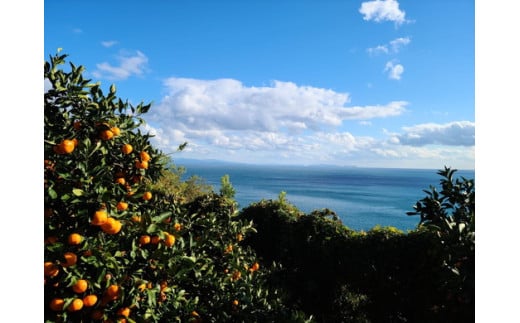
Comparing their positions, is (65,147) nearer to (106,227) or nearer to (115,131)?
(115,131)

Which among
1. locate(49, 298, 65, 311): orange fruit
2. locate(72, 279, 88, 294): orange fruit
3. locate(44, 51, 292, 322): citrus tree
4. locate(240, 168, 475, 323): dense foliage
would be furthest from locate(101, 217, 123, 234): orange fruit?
locate(240, 168, 475, 323): dense foliage

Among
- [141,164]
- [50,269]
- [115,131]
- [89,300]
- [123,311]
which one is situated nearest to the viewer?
[50,269]

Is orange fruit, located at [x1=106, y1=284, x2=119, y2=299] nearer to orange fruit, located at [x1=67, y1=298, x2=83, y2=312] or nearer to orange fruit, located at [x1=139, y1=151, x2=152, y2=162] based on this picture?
orange fruit, located at [x1=67, y1=298, x2=83, y2=312]

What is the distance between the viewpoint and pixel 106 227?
1.53m

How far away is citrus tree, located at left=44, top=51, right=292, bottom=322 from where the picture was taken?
4.99 ft

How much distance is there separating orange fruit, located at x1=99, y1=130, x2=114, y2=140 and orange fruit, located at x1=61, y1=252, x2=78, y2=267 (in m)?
0.62

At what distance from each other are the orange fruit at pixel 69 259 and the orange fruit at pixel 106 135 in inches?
24.4

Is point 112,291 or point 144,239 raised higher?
point 144,239

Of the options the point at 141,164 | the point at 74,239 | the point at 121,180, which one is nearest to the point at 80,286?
the point at 74,239

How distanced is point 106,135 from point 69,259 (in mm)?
655

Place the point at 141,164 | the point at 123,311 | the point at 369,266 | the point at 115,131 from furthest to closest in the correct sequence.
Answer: the point at 369,266
the point at 141,164
the point at 115,131
the point at 123,311

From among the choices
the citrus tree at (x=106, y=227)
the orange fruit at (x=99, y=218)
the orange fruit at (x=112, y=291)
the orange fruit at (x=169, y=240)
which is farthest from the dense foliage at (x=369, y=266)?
the orange fruit at (x=99, y=218)
